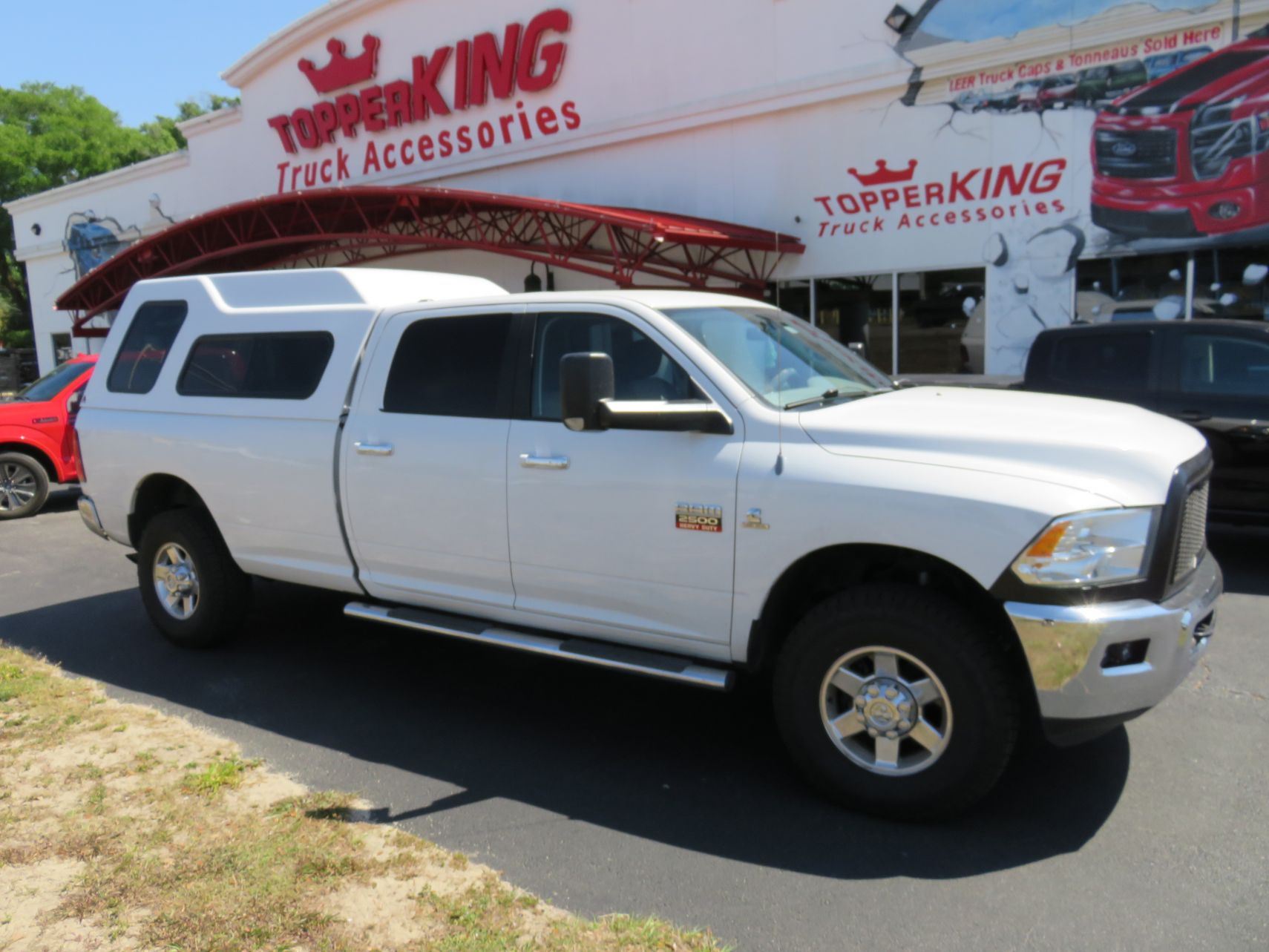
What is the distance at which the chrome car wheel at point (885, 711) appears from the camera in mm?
3508

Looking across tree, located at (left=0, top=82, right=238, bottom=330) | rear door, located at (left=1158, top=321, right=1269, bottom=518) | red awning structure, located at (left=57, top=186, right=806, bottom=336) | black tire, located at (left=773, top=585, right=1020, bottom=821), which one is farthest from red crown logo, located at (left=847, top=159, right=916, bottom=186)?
tree, located at (left=0, top=82, right=238, bottom=330)

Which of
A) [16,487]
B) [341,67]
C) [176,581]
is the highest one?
[341,67]

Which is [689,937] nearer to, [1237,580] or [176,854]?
[176,854]

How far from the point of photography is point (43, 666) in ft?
18.4

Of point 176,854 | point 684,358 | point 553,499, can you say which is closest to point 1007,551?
point 684,358

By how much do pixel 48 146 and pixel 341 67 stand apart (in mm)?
30015

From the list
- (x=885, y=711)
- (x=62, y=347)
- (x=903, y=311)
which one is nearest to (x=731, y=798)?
(x=885, y=711)

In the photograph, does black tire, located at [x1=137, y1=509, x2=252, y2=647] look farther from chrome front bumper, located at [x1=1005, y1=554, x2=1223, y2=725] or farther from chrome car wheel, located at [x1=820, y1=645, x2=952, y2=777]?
chrome front bumper, located at [x1=1005, y1=554, x2=1223, y2=725]

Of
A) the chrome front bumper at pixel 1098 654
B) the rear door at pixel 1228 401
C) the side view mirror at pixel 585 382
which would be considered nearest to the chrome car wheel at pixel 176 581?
the side view mirror at pixel 585 382

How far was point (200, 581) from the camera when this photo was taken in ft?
18.7

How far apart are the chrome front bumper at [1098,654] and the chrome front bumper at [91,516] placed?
563cm

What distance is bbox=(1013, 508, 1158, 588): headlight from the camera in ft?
10.5

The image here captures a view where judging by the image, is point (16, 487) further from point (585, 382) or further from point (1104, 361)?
point (1104, 361)

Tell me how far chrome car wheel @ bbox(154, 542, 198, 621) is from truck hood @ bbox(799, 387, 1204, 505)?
399 cm
